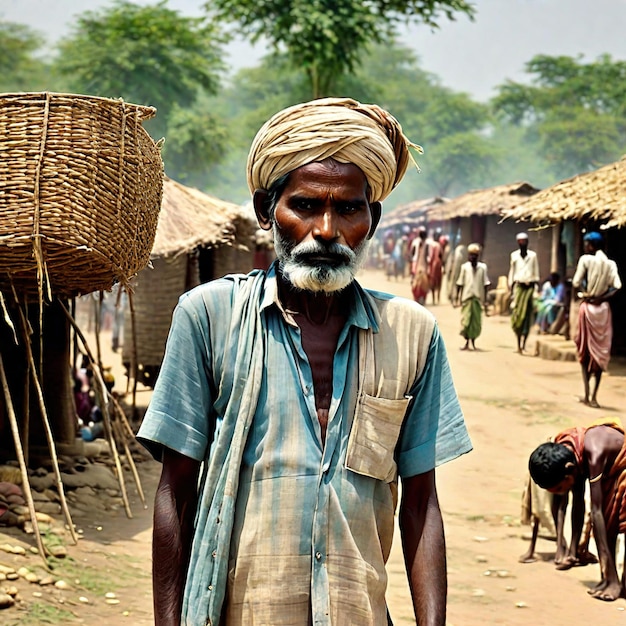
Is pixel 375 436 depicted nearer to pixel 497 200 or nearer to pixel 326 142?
pixel 326 142

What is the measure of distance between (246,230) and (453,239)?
58.9 ft

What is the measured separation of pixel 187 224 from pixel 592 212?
7427 mm

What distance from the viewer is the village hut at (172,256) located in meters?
9.62

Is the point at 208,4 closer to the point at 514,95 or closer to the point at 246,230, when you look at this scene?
the point at 246,230

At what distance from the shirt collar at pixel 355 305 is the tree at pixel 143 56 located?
112 ft

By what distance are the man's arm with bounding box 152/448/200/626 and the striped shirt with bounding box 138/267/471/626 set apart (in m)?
0.04

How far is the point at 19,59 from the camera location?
47.5 meters

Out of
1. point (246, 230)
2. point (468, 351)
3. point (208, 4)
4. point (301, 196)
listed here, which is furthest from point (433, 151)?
point (301, 196)

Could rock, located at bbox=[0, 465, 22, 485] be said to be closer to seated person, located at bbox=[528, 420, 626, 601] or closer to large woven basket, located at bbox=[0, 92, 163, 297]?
large woven basket, located at bbox=[0, 92, 163, 297]

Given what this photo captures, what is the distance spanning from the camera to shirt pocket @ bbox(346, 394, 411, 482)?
192 cm

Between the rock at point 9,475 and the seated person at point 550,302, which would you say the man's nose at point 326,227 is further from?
the seated person at point 550,302

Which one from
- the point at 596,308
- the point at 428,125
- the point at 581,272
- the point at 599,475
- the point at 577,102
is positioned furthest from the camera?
the point at 428,125

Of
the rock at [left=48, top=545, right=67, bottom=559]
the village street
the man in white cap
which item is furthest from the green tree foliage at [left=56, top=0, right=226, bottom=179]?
the rock at [left=48, top=545, right=67, bottom=559]

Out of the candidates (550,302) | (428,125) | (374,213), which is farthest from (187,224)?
(428,125)
